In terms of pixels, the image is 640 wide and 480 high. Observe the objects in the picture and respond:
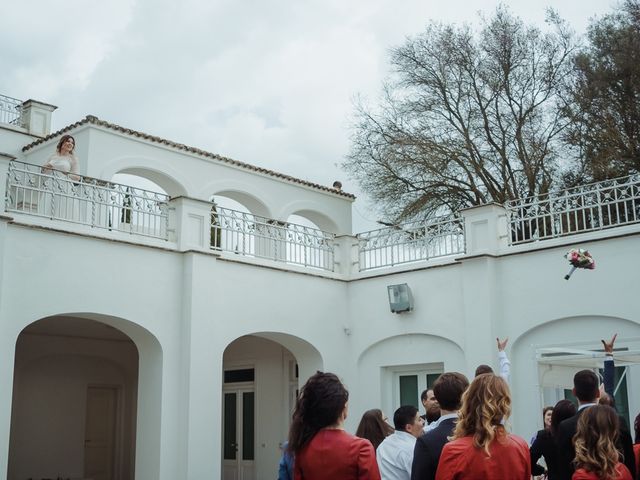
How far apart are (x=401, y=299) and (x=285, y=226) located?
235cm

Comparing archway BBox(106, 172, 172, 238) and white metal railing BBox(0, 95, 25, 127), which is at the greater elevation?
white metal railing BBox(0, 95, 25, 127)

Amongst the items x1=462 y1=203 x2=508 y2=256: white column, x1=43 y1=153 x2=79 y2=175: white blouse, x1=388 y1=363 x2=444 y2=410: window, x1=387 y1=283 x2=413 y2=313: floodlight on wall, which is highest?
x1=43 y1=153 x2=79 y2=175: white blouse

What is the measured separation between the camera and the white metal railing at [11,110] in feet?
62.8

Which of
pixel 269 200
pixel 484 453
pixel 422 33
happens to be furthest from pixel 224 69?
pixel 484 453

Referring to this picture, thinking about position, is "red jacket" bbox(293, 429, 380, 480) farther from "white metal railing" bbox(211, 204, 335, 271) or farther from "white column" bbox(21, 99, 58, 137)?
"white column" bbox(21, 99, 58, 137)

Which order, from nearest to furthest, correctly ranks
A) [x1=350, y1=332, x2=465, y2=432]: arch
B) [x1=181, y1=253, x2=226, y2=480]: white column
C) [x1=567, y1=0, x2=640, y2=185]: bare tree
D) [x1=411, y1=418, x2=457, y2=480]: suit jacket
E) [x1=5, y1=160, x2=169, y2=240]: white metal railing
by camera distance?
[x1=411, y1=418, x2=457, y2=480]: suit jacket → [x1=5, y1=160, x2=169, y2=240]: white metal railing → [x1=181, y1=253, x2=226, y2=480]: white column → [x1=350, y1=332, x2=465, y2=432]: arch → [x1=567, y1=0, x2=640, y2=185]: bare tree

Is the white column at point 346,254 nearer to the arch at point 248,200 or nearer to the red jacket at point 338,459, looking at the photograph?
the arch at point 248,200

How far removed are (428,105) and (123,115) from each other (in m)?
8.55

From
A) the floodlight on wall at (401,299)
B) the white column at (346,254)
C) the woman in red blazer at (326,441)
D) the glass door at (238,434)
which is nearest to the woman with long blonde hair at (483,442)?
the woman in red blazer at (326,441)

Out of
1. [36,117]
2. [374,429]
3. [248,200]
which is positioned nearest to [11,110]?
[36,117]

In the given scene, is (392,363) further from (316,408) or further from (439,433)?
(316,408)

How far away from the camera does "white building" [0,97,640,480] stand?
10719 mm

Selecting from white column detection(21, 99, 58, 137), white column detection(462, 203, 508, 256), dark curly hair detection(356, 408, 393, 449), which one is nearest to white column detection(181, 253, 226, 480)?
white column detection(462, 203, 508, 256)

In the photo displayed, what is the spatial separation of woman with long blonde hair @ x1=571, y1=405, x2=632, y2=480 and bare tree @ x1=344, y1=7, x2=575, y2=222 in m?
16.9
